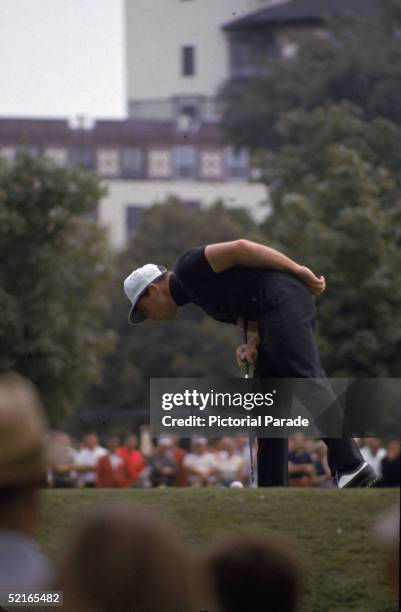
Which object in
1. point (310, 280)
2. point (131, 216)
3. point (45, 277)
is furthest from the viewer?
point (131, 216)

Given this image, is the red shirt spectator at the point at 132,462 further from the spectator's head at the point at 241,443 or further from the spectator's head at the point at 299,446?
the spectator's head at the point at 241,443

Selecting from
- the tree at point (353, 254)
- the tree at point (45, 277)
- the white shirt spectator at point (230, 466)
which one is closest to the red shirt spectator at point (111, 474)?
the white shirt spectator at point (230, 466)

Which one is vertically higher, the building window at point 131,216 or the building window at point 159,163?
the building window at point 159,163

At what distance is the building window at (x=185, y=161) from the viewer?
331 feet

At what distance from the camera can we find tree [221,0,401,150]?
48.2 metres

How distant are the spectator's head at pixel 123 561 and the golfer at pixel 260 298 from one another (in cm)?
559

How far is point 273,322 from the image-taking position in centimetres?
912

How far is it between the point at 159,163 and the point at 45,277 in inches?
2689

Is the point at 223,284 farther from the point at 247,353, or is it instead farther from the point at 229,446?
the point at 229,446

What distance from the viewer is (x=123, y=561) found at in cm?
341

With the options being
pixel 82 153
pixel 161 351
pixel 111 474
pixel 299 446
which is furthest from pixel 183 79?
pixel 111 474

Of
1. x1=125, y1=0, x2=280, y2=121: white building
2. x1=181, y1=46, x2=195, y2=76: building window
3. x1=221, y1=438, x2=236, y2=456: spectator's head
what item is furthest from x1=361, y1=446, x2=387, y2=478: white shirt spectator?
x1=181, y1=46, x2=195, y2=76: building window

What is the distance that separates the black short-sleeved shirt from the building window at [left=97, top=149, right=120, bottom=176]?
293 feet

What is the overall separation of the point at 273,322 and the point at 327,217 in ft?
68.2
